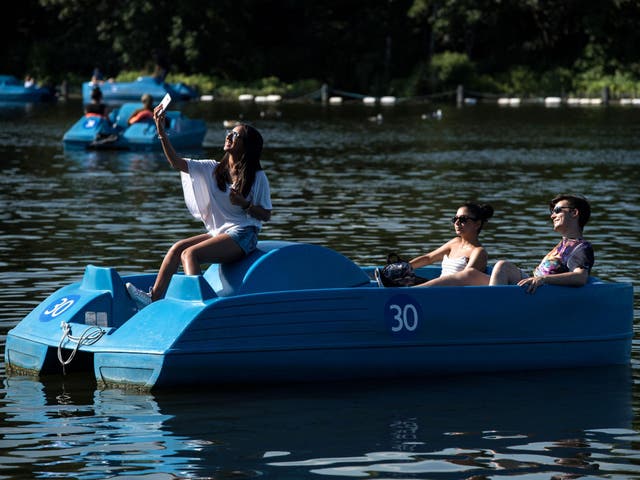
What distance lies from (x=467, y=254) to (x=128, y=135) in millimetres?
26452

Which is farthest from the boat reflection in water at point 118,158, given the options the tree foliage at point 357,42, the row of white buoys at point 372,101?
the tree foliage at point 357,42

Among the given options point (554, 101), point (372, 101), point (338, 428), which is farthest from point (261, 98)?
point (338, 428)

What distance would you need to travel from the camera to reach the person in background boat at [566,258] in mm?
11203

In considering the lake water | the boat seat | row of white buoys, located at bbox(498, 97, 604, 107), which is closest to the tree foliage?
row of white buoys, located at bbox(498, 97, 604, 107)

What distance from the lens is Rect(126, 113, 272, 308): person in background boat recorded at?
1080cm

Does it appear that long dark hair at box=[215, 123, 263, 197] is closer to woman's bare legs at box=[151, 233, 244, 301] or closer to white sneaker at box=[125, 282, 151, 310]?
woman's bare legs at box=[151, 233, 244, 301]

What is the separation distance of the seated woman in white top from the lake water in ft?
2.34

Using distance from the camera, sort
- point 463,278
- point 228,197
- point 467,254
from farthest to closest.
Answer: point 467,254 → point 463,278 → point 228,197

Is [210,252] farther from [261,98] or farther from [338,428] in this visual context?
[261,98]

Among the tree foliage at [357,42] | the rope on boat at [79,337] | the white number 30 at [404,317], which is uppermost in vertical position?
the tree foliage at [357,42]

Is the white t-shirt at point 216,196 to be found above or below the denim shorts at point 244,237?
above

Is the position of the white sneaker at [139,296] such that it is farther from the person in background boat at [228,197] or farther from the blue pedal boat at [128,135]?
the blue pedal boat at [128,135]

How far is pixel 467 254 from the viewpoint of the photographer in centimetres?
1145

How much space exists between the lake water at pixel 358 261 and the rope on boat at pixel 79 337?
0.25 metres
